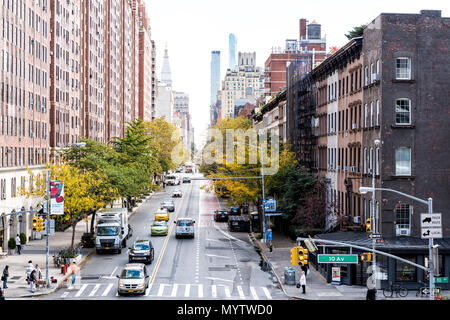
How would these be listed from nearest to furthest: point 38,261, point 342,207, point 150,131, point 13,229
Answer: point 38,261 → point 342,207 → point 13,229 → point 150,131

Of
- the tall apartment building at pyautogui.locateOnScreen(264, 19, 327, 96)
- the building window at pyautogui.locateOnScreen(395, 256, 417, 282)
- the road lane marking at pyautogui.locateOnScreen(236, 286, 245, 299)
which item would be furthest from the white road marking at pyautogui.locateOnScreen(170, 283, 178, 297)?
the tall apartment building at pyautogui.locateOnScreen(264, 19, 327, 96)

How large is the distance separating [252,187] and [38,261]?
25.9m

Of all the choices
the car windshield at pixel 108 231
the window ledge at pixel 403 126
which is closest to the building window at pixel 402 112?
the window ledge at pixel 403 126

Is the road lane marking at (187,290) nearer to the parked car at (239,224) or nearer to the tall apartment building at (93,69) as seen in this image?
the parked car at (239,224)

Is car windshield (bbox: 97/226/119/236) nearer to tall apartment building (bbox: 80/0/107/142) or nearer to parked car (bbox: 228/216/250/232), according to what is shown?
parked car (bbox: 228/216/250/232)

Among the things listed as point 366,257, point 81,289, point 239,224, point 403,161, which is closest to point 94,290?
point 81,289

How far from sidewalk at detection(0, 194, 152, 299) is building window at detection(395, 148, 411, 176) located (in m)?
25.1

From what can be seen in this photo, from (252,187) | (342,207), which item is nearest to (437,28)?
(342,207)

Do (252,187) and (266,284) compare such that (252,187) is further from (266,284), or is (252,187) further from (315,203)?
(266,284)

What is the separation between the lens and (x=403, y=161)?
4369 centimetres

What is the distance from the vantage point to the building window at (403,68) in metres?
43.5

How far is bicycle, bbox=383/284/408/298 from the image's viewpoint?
1519 inches

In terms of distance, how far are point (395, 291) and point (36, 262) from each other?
93.7 ft
